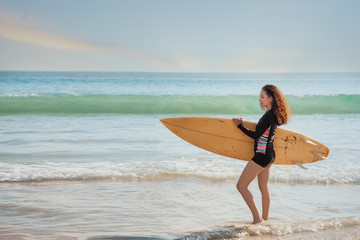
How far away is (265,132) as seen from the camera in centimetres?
348

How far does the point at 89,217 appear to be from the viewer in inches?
154

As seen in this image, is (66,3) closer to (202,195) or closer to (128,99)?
(128,99)

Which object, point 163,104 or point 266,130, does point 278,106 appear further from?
point 163,104

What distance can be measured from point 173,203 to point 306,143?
5.17 ft

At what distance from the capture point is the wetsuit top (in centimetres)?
345

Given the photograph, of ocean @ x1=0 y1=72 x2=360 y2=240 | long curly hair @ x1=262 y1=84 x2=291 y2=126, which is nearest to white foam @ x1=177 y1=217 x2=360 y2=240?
ocean @ x1=0 y1=72 x2=360 y2=240

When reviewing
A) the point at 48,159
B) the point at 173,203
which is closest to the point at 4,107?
the point at 48,159

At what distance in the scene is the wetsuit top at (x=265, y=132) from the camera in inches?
136

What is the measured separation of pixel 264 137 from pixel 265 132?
5 centimetres

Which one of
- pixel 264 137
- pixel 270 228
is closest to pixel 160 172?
pixel 270 228

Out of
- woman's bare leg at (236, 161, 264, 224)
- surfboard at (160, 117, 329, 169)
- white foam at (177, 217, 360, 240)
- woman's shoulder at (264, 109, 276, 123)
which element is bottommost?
white foam at (177, 217, 360, 240)

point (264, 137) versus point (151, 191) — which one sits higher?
point (264, 137)

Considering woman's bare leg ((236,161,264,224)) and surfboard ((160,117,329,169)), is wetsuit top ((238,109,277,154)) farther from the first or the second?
surfboard ((160,117,329,169))

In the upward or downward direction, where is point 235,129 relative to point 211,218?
upward
